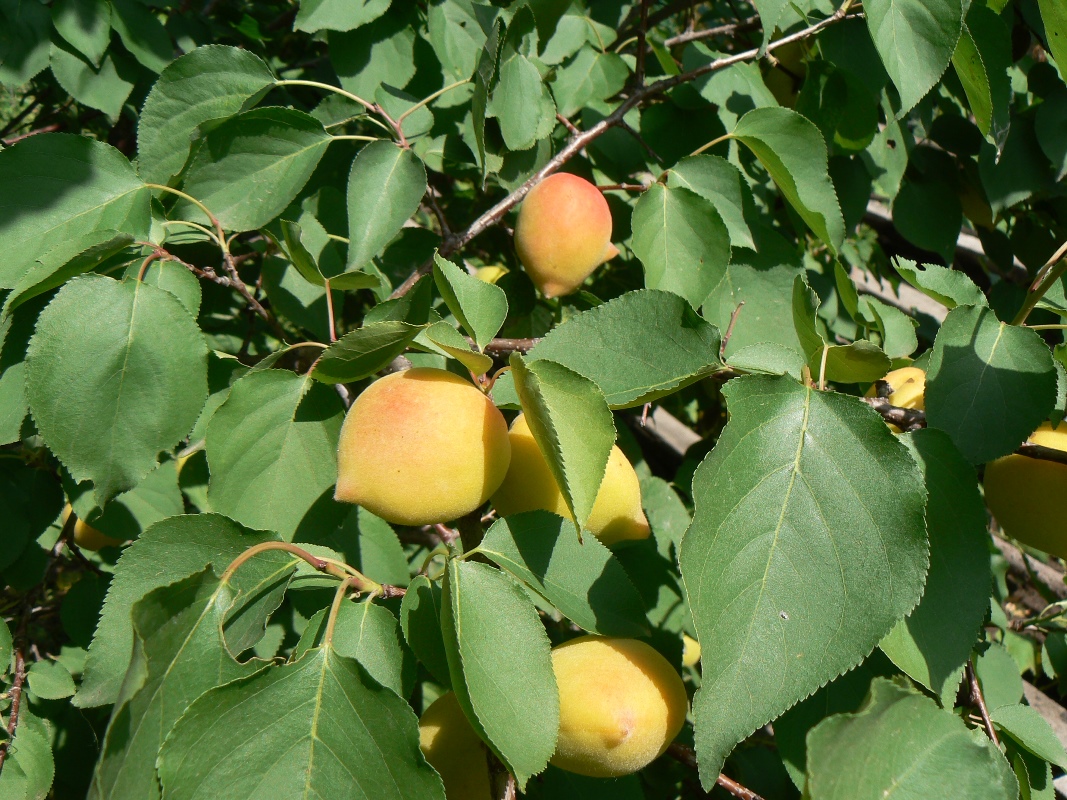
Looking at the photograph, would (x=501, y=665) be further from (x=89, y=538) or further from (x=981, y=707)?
(x=89, y=538)

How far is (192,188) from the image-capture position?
93 centimetres

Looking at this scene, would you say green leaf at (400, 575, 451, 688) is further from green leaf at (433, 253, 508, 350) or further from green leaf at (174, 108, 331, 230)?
green leaf at (174, 108, 331, 230)

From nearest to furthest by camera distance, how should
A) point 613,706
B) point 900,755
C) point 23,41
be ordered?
1. point 900,755
2. point 613,706
3. point 23,41

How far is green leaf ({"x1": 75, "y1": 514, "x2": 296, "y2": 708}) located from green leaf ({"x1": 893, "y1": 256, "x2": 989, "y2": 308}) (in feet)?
2.08

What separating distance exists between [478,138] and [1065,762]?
0.87m

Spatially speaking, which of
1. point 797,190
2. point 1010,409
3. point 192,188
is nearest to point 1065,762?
point 1010,409

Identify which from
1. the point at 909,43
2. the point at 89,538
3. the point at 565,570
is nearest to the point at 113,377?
the point at 565,570

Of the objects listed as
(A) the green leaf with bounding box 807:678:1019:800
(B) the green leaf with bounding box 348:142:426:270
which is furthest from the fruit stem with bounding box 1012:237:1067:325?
(B) the green leaf with bounding box 348:142:426:270

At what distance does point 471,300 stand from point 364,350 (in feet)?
0.38

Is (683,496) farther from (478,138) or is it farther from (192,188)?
(192,188)

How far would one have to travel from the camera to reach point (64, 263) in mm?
731

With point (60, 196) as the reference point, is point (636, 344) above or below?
below

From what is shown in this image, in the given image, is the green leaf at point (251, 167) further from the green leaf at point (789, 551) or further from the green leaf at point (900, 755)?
the green leaf at point (900, 755)

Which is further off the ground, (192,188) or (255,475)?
(192,188)
